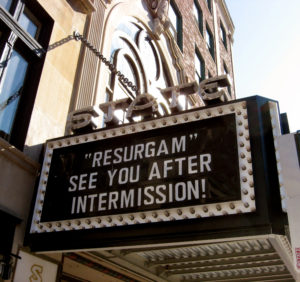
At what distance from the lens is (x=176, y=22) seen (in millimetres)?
19594

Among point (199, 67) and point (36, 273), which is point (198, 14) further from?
point (36, 273)

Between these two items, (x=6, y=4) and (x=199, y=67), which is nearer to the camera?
(x=6, y=4)

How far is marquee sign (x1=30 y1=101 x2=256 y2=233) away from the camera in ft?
17.5

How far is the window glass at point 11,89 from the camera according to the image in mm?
7203

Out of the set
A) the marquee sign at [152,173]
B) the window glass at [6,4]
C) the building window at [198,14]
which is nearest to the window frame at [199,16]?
the building window at [198,14]

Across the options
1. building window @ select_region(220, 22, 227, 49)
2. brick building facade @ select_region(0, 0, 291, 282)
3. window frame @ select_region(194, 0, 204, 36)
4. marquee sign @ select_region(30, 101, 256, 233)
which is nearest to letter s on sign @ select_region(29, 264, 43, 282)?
brick building facade @ select_region(0, 0, 291, 282)

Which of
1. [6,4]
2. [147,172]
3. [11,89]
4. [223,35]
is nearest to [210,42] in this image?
[223,35]

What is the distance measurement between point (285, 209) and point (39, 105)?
4.79 metres

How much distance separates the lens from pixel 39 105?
7.68m

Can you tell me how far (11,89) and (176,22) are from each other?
13506mm

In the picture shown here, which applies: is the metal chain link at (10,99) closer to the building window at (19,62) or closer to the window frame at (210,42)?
the building window at (19,62)

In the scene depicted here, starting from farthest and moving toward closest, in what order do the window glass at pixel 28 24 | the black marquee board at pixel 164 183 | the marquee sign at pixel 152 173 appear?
the window glass at pixel 28 24 → the marquee sign at pixel 152 173 → the black marquee board at pixel 164 183

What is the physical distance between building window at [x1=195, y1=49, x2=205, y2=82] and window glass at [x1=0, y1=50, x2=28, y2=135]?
1379 centimetres

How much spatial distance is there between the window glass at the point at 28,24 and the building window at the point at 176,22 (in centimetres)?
1094
